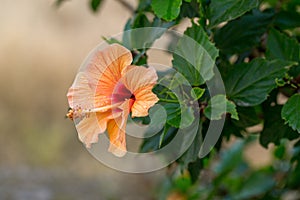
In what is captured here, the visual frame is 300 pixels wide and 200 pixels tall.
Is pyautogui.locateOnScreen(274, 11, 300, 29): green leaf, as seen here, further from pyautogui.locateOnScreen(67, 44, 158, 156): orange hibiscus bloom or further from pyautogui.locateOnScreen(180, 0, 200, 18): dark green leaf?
pyautogui.locateOnScreen(67, 44, 158, 156): orange hibiscus bloom

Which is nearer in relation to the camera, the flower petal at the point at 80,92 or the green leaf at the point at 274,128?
the flower petal at the point at 80,92

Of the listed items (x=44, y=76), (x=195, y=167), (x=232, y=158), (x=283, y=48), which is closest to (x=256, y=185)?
(x=232, y=158)

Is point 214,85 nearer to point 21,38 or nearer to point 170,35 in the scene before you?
point 170,35

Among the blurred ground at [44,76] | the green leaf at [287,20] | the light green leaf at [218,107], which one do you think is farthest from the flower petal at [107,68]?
the blurred ground at [44,76]

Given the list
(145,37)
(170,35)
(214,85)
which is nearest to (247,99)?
(214,85)

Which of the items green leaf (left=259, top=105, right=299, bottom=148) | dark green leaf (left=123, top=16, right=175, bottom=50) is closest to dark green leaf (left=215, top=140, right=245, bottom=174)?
green leaf (left=259, top=105, right=299, bottom=148)

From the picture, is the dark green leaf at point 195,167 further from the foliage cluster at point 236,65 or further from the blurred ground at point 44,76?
the blurred ground at point 44,76
